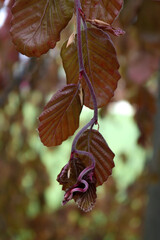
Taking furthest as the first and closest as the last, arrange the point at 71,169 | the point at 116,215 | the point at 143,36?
1. the point at 116,215
2. the point at 143,36
3. the point at 71,169

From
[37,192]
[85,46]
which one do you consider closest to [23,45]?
[85,46]

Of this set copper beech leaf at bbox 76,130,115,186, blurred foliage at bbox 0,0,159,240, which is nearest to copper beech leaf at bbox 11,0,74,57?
copper beech leaf at bbox 76,130,115,186

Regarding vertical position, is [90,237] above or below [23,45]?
below

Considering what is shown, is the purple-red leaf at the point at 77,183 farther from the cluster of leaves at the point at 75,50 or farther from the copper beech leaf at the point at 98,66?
the copper beech leaf at the point at 98,66

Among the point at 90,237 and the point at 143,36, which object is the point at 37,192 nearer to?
the point at 90,237

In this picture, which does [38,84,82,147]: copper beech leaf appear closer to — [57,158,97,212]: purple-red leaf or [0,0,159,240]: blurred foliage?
[57,158,97,212]: purple-red leaf

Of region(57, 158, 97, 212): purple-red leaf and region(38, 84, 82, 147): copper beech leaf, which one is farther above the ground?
region(38, 84, 82, 147): copper beech leaf

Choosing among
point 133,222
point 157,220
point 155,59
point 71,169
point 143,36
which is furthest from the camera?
point 133,222
